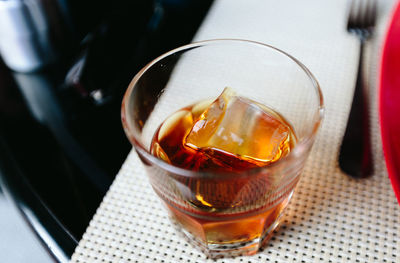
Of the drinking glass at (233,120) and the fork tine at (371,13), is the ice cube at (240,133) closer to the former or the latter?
the drinking glass at (233,120)

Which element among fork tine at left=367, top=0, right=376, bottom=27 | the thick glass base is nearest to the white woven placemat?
the thick glass base

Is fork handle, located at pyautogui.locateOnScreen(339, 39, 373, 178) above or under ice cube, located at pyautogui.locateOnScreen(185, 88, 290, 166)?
under

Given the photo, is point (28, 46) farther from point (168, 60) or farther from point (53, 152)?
point (168, 60)

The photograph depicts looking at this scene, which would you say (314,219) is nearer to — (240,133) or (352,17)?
(240,133)

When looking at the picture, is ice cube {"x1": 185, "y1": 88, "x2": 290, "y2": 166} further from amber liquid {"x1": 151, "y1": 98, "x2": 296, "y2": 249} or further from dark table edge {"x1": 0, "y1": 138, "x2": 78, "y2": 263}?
Result: dark table edge {"x1": 0, "y1": 138, "x2": 78, "y2": 263}

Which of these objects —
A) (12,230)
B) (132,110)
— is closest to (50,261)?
(12,230)

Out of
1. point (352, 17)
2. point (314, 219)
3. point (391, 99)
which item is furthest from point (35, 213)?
point (352, 17)

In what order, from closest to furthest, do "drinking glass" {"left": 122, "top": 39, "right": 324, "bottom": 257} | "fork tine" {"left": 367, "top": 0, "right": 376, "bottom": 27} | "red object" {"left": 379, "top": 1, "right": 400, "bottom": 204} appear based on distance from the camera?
"drinking glass" {"left": 122, "top": 39, "right": 324, "bottom": 257}
"red object" {"left": 379, "top": 1, "right": 400, "bottom": 204}
"fork tine" {"left": 367, "top": 0, "right": 376, "bottom": 27}
